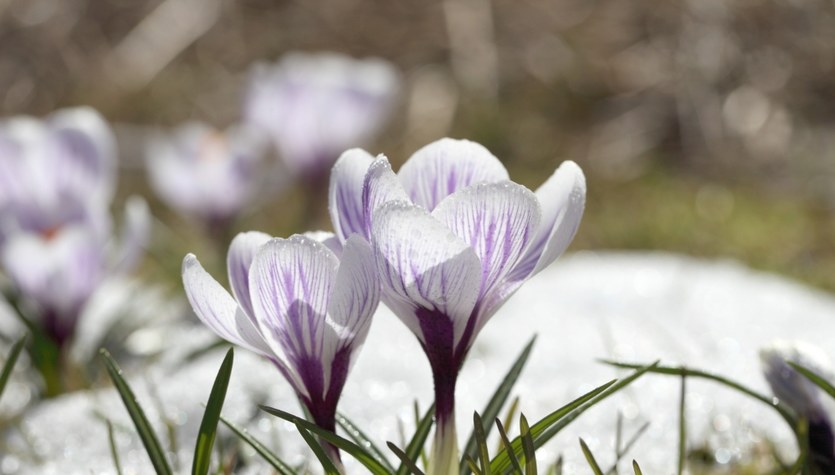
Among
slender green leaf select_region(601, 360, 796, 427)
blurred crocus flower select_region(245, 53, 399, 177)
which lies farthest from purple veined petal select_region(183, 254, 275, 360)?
blurred crocus flower select_region(245, 53, 399, 177)

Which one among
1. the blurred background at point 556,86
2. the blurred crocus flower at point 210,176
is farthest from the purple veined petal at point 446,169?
the blurred background at point 556,86

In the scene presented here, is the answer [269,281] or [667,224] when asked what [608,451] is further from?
[667,224]

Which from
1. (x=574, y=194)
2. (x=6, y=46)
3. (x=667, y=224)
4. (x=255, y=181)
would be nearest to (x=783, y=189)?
(x=667, y=224)

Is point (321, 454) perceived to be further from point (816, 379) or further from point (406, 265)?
point (816, 379)

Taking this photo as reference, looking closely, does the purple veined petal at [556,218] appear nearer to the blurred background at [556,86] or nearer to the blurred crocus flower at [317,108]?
the blurred crocus flower at [317,108]

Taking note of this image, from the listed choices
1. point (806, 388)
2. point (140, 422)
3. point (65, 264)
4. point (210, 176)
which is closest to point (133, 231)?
point (65, 264)

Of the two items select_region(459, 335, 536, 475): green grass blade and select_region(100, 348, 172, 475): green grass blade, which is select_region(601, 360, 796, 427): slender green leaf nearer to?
select_region(459, 335, 536, 475): green grass blade
